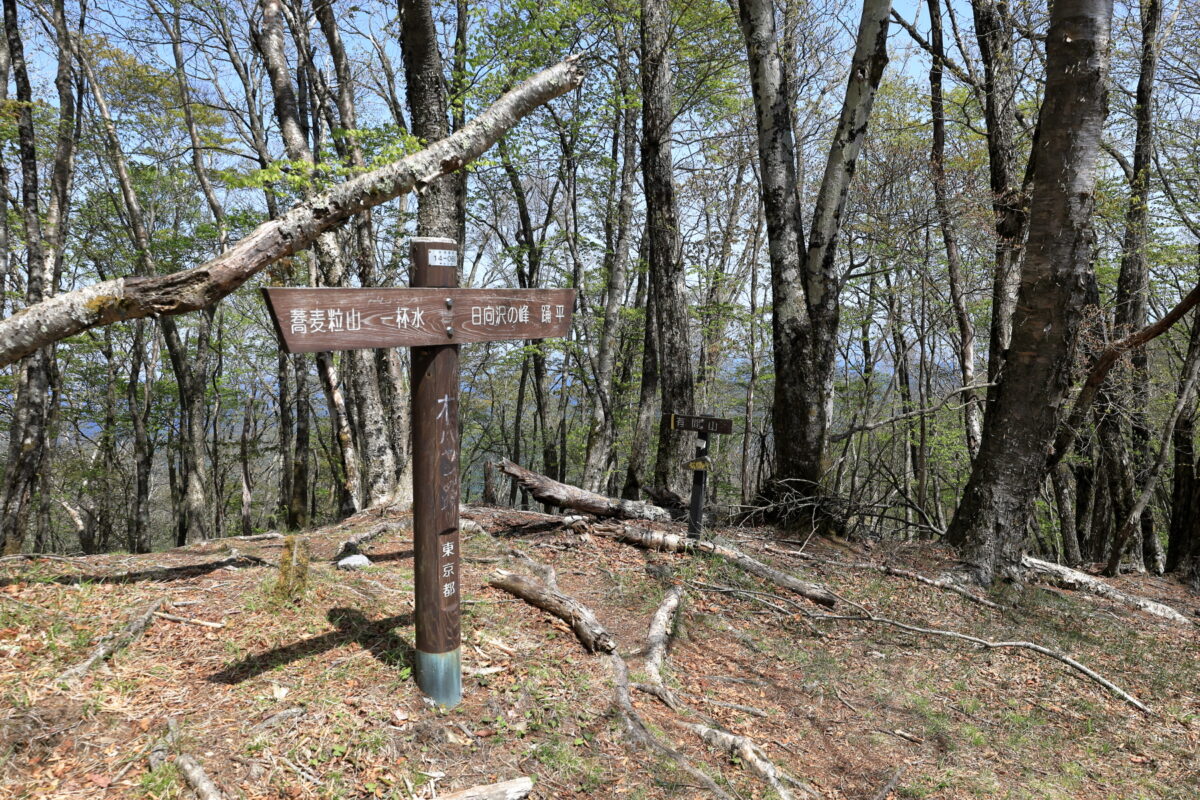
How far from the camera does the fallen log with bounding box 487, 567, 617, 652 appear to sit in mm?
4059

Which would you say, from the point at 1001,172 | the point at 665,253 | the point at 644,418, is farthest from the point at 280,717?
the point at 1001,172

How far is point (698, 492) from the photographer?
20.5 ft

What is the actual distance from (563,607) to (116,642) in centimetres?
255

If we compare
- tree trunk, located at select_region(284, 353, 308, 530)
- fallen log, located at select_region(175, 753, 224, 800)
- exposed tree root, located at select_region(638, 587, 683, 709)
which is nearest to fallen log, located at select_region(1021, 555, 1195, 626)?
exposed tree root, located at select_region(638, 587, 683, 709)

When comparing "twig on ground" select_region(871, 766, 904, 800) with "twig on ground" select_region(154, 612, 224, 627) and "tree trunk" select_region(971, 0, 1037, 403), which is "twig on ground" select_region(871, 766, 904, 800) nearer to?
"twig on ground" select_region(154, 612, 224, 627)

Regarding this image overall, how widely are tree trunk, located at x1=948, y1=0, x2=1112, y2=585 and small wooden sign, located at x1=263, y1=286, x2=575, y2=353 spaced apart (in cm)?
521

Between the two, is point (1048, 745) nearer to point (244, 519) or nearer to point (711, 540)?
point (711, 540)

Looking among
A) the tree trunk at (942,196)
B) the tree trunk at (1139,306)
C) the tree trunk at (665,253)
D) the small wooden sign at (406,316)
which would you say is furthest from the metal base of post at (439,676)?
the tree trunk at (1139,306)

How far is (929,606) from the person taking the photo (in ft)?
19.8

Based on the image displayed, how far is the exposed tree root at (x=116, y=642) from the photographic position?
3.08 m

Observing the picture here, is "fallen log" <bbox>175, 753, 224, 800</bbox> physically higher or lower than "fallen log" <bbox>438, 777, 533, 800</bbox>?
higher

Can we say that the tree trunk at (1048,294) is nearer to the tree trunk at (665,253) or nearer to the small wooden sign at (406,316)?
the tree trunk at (665,253)

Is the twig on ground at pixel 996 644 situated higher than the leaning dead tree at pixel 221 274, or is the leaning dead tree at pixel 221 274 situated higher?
the leaning dead tree at pixel 221 274

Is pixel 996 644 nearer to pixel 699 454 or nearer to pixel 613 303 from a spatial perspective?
pixel 699 454
